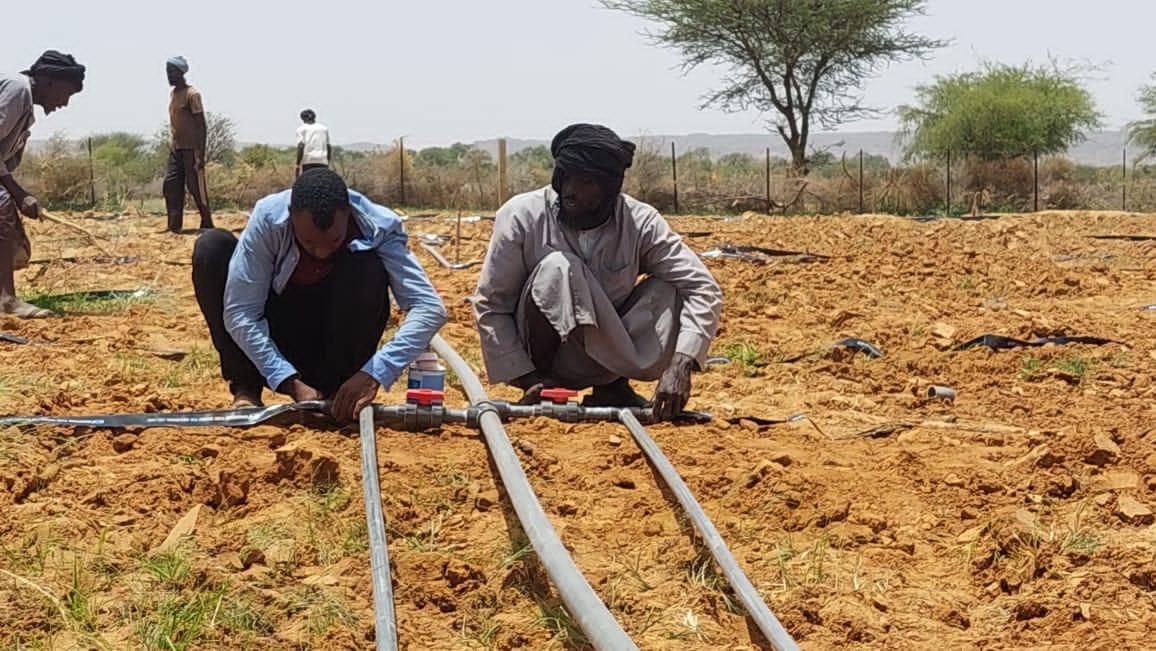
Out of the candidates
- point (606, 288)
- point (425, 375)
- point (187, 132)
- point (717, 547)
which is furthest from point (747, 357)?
point (187, 132)

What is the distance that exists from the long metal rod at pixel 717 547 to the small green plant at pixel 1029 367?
270 centimetres

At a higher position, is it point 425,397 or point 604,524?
point 425,397

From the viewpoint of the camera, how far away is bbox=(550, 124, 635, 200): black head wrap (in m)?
4.47

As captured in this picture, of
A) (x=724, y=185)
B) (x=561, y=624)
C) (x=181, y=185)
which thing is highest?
(x=181, y=185)

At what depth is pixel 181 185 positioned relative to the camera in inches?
527

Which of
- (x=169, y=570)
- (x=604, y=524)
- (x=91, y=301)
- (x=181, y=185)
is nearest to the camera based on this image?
(x=169, y=570)

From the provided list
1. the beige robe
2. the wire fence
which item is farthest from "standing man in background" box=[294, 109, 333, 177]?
the beige robe

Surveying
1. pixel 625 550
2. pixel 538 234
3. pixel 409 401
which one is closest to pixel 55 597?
pixel 625 550

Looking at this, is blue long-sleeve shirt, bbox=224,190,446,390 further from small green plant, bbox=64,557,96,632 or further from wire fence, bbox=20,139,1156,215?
wire fence, bbox=20,139,1156,215

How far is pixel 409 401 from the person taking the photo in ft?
14.3

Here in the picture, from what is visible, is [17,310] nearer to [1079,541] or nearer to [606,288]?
[606,288]

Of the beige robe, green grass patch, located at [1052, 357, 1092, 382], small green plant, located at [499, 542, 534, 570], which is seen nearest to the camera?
small green plant, located at [499, 542, 534, 570]

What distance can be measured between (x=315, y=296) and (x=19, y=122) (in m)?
3.28

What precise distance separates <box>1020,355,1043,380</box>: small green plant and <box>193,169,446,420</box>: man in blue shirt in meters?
3.17
